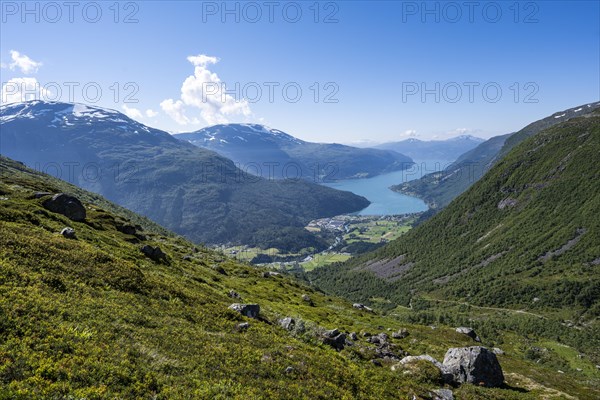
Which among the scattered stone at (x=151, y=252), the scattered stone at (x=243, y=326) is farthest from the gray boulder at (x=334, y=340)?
the scattered stone at (x=151, y=252)

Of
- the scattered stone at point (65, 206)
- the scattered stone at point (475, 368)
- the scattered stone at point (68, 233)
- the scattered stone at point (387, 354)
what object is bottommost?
the scattered stone at point (387, 354)

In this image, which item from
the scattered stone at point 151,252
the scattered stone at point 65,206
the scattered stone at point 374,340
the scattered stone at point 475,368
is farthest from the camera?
the scattered stone at point 65,206

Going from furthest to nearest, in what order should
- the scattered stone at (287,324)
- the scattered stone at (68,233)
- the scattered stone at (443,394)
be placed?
the scattered stone at (68,233), the scattered stone at (287,324), the scattered stone at (443,394)

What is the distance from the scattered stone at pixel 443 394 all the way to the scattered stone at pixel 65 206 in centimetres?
6054

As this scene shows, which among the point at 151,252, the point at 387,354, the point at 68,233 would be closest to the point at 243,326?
the point at 387,354

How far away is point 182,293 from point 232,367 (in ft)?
47.6

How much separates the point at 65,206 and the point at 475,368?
6612 centimetres

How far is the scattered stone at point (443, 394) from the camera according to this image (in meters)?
27.1

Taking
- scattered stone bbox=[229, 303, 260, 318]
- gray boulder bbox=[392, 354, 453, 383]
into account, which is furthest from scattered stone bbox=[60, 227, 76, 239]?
gray boulder bbox=[392, 354, 453, 383]

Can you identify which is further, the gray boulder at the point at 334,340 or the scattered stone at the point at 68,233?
the scattered stone at the point at 68,233

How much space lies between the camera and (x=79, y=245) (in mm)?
33688

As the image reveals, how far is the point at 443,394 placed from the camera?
2783cm

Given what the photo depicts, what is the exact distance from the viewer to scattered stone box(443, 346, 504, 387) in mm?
32781

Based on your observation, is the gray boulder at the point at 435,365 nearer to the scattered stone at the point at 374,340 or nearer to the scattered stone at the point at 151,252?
the scattered stone at the point at 374,340
